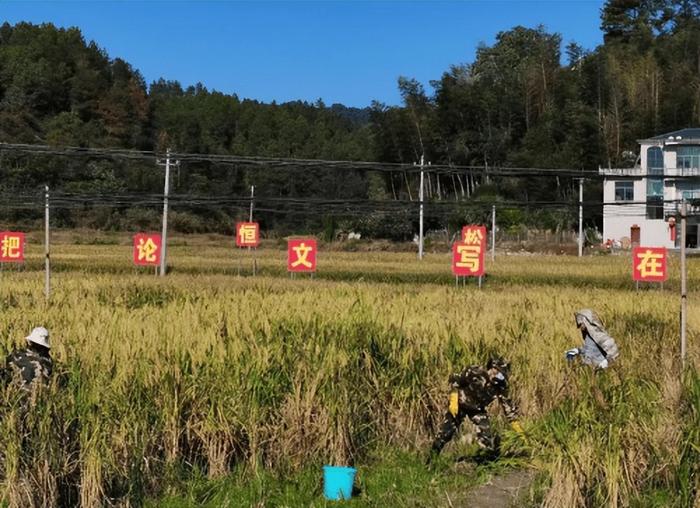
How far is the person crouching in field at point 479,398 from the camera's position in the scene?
21.4 ft

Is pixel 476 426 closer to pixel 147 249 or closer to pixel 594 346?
pixel 594 346

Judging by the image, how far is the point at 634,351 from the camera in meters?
9.61

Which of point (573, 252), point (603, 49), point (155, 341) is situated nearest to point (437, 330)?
point (155, 341)

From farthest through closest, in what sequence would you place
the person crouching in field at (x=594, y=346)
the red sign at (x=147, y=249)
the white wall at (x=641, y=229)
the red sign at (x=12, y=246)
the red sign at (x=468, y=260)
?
the white wall at (x=641, y=229) < the red sign at (x=147, y=249) < the red sign at (x=12, y=246) < the red sign at (x=468, y=260) < the person crouching in field at (x=594, y=346)

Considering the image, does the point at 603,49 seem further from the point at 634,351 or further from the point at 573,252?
the point at 634,351

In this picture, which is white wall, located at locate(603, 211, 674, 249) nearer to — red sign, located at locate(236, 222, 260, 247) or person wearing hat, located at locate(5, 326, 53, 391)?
red sign, located at locate(236, 222, 260, 247)

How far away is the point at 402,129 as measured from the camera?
7150 centimetres

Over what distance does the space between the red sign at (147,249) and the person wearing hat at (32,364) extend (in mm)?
18202

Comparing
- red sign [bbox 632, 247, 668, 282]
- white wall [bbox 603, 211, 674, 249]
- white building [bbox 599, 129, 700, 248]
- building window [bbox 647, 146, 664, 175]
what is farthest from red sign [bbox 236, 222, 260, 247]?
building window [bbox 647, 146, 664, 175]

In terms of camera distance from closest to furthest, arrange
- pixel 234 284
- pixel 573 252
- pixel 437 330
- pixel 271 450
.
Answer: pixel 271 450 → pixel 437 330 → pixel 234 284 → pixel 573 252

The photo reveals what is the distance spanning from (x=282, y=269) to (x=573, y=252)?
78.0ft

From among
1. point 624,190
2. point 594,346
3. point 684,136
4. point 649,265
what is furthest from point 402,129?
point 594,346

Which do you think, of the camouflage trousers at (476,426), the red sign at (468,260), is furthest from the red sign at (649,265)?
the camouflage trousers at (476,426)

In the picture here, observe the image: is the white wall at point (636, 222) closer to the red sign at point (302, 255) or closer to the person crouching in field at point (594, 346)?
the red sign at point (302, 255)
